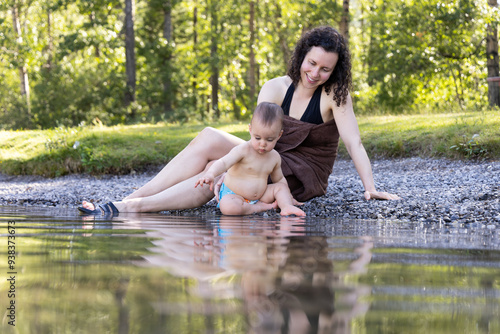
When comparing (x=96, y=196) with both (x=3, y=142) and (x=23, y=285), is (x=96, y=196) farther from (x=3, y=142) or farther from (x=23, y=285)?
(x=3, y=142)

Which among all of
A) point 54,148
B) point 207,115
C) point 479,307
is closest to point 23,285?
point 479,307

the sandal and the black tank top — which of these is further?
the black tank top

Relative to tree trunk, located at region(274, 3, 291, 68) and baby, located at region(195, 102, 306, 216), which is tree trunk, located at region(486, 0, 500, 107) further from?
tree trunk, located at region(274, 3, 291, 68)

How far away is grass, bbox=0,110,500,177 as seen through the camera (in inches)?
338

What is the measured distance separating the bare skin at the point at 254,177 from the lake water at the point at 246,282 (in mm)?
1364

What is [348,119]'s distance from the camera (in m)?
4.99

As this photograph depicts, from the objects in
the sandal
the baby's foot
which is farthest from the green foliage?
the sandal

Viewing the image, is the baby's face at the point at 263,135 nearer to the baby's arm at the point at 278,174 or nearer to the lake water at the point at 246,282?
the baby's arm at the point at 278,174

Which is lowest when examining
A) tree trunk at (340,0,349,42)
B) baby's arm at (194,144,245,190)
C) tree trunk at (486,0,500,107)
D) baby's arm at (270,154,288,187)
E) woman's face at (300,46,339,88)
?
baby's arm at (270,154,288,187)

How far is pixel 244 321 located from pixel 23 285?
834 millimetres

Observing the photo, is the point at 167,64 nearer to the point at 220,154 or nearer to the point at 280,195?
the point at 220,154

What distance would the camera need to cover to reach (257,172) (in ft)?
15.5

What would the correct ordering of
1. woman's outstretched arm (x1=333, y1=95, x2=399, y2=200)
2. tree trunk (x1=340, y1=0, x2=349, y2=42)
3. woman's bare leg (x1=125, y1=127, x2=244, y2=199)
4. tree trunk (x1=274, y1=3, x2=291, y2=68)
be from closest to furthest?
woman's outstretched arm (x1=333, y1=95, x2=399, y2=200) → woman's bare leg (x1=125, y1=127, x2=244, y2=199) → tree trunk (x1=340, y1=0, x2=349, y2=42) → tree trunk (x1=274, y1=3, x2=291, y2=68)

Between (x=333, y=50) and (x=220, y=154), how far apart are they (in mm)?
1414
